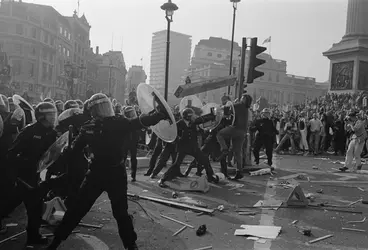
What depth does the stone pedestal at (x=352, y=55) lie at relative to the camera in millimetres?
28328

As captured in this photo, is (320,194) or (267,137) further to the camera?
(267,137)

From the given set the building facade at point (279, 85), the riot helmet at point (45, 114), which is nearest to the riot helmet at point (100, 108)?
the riot helmet at point (45, 114)

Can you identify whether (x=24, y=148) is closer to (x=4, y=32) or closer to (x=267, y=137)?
(x=267, y=137)

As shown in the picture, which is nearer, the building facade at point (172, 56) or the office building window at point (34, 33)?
the office building window at point (34, 33)

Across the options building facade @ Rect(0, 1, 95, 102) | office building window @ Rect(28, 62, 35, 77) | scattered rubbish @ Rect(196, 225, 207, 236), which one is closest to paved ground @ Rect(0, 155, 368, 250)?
scattered rubbish @ Rect(196, 225, 207, 236)

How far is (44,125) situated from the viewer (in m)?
4.52

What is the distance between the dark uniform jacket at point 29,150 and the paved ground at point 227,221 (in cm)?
88

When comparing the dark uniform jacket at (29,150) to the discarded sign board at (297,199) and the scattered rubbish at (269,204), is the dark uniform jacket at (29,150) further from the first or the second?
the discarded sign board at (297,199)

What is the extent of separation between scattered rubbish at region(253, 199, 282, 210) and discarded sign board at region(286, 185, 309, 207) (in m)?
0.22

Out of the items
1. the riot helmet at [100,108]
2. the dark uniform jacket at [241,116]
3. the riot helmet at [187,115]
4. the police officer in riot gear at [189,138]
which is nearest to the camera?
the riot helmet at [100,108]

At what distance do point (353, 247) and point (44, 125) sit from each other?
13.3 ft

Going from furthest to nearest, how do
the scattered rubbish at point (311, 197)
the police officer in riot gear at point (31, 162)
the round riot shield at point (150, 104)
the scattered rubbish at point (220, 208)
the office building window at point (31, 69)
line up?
1. the office building window at point (31, 69)
2. the scattered rubbish at point (311, 197)
3. the scattered rubbish at point (220, 208)
4. the round riot shield at point (150, 104)
5. the police officer in riot gear at point (31, 162)

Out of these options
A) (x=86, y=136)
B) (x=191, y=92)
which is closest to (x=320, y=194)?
(x=191, y=92)

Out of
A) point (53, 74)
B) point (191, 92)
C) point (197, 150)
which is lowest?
point (197, 150)
